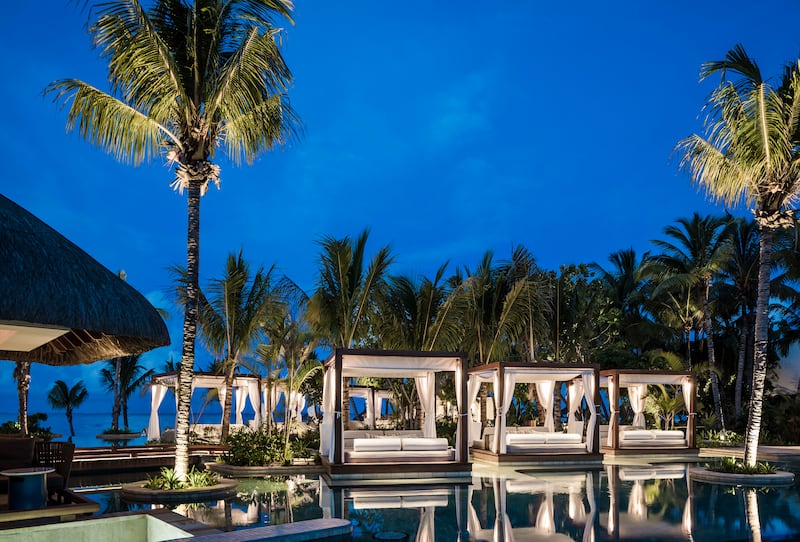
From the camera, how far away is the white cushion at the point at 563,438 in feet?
48.4

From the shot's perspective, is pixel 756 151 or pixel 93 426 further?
pixel 93 426

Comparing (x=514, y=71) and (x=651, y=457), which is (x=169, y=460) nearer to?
(x=651, y=457)

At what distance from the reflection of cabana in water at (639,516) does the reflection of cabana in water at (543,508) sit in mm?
241

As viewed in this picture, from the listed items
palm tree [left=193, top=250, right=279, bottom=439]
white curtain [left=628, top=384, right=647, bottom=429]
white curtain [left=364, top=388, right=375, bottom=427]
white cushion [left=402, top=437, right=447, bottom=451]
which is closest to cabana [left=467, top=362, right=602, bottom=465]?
white cushion [left=402, top=437, right=447, bottom=451]

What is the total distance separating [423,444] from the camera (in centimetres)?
1271

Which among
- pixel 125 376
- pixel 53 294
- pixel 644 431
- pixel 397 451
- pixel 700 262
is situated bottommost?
pixel 644 431

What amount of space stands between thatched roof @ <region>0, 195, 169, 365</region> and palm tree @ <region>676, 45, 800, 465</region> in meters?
9.92

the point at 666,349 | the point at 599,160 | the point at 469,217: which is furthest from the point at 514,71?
the point at 666,349

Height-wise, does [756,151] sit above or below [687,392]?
above

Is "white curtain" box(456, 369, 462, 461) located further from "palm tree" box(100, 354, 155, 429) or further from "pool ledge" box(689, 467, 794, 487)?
"palm tree" box(100, 354, 155, 429)

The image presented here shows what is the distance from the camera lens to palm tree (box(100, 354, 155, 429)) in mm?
26114

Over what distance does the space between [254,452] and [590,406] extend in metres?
7.09

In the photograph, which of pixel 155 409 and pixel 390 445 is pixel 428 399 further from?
pixel 155 409

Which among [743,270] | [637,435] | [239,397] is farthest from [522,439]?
[743,270]
